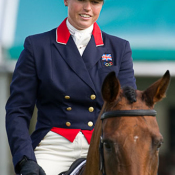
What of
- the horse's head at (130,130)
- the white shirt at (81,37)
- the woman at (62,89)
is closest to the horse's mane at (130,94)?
the horse's head at (130,130)

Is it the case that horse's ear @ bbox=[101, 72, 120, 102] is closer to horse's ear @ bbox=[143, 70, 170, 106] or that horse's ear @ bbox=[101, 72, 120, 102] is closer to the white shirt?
horse's ear @ bbox=[143, 70, 170, 106]

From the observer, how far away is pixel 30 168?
2775 mm

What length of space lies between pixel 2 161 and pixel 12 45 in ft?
7.47

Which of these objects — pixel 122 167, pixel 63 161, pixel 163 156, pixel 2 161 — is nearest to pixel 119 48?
pixel 63 161

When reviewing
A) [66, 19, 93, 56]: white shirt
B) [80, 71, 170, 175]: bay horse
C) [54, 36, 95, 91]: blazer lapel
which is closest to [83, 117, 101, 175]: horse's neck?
[80, 71, 170, 175]: bay horse

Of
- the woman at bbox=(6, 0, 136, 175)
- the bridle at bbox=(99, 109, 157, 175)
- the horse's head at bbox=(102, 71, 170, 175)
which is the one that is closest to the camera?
the horse's head at bbox=(102, 71, 170, 175)

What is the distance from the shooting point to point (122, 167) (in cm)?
233

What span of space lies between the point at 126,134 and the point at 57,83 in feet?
2.95

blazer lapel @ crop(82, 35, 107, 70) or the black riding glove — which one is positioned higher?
blazer lapel @ crop(82, 35, 107, 70)

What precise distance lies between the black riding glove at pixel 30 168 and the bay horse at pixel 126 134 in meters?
0.35

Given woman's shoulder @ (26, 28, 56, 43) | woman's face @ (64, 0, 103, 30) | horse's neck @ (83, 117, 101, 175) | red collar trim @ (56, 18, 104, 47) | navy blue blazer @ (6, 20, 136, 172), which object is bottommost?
horse's neck @ (83, 117, 101, 175)

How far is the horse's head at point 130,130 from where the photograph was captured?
2332mm

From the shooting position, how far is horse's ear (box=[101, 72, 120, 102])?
251cm

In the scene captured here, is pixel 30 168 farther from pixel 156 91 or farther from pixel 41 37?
→ pixel 41 37
